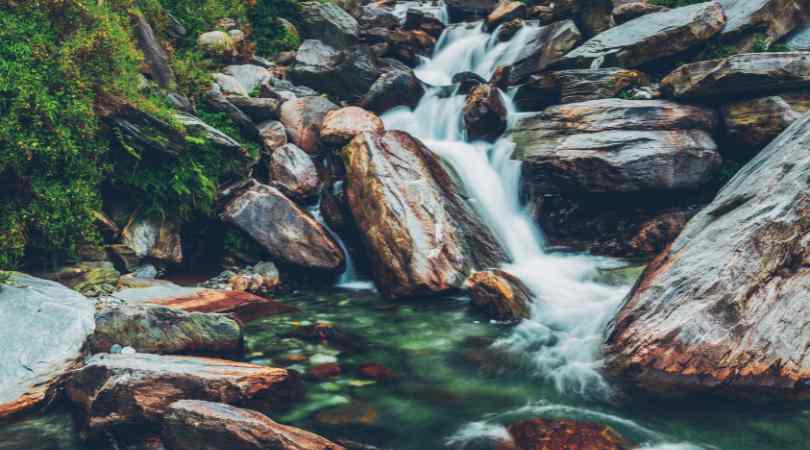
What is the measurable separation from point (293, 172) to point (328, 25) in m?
7.81

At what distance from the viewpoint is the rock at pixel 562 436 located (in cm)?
403

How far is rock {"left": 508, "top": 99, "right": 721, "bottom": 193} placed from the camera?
8.59 meters

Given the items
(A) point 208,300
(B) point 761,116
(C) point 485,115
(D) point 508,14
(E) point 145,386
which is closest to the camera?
(E) point 145,386

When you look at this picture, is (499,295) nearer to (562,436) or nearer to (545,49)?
(562,436)

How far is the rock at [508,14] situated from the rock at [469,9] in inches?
128

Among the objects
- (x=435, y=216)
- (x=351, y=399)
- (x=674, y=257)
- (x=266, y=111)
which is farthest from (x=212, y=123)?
Answer: (x=674, y=257)

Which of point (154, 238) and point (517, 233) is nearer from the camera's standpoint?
point (154, 238)

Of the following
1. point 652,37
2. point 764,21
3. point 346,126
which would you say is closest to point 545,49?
point 652,37

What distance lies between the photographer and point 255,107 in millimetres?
11273

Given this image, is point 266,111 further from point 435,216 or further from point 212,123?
point 435,216

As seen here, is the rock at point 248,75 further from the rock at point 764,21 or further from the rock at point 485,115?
the rock at point 764,21

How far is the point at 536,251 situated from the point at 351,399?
5490 mm

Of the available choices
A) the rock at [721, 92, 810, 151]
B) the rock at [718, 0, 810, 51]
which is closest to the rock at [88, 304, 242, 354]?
the rock at [721, 92, 810, 151]

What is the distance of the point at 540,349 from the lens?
20.2 ft
